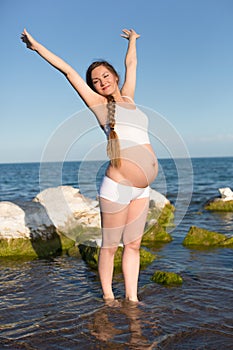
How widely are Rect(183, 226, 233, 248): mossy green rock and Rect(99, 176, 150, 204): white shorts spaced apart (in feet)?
14.3

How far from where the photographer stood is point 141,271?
6.09 metres

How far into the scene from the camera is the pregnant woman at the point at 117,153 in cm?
391

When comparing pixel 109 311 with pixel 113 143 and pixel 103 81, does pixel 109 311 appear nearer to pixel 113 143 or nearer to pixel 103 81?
pixel 113 143

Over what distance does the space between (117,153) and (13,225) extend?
4.26 meters

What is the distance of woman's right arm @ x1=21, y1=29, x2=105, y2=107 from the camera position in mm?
3850

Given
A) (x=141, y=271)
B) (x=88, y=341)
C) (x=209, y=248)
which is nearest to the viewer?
(x=88, y=341)

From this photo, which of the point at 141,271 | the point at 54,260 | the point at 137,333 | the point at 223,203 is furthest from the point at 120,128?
the point at 223,203

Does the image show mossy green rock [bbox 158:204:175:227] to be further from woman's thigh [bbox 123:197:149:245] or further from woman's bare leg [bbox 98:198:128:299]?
woman's bare leg [bbox 98:198:128:299]

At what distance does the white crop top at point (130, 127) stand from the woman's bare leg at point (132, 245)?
30.2 inches

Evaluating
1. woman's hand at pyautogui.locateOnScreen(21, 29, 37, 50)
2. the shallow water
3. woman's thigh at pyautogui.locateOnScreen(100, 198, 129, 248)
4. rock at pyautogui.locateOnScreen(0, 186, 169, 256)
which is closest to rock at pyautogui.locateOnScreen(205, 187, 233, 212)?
rock at pyautogui.locateOnScreen(0, 186, 169, 256)

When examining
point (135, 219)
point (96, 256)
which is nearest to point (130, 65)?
point (135, 219)

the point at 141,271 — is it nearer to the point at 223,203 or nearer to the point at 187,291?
the point at 187,291

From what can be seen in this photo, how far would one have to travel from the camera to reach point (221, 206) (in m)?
14.7

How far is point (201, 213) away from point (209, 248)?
604cm
